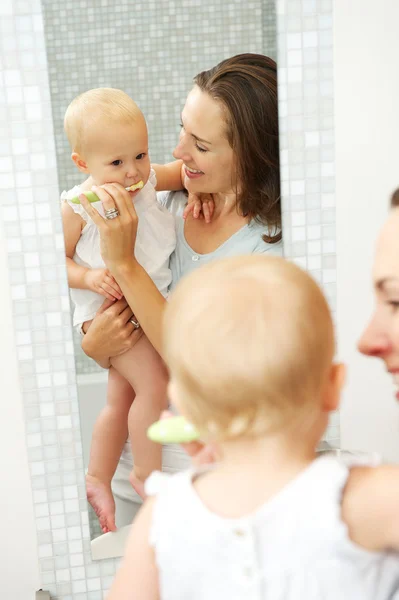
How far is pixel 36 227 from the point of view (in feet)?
3.90

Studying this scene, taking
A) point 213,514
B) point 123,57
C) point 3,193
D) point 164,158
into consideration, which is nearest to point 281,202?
point 164,158

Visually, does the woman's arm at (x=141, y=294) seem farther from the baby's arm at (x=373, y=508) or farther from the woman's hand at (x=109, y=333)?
the baby's arm at (x=373, y=508)

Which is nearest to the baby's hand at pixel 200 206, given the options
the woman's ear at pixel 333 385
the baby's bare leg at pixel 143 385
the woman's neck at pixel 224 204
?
the woman's neck at pixel 224 204

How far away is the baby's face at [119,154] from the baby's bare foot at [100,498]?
505 millimetres

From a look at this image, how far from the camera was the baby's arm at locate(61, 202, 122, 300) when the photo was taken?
1.21 m

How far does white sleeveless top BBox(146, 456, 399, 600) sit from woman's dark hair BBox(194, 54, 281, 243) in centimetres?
59

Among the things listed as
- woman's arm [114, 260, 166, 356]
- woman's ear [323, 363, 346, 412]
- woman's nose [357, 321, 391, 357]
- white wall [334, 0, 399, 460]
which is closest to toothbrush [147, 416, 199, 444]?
woman's ear [323, 363, 346, 412]

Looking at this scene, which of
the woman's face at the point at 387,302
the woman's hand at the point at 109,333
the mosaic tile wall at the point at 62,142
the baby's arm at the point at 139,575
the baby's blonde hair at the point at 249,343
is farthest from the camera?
the woman's hand at the point at 109,333

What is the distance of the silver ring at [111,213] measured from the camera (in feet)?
3.94

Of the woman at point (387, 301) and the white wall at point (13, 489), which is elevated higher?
the woman at point (387, 301)

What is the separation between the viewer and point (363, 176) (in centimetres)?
127

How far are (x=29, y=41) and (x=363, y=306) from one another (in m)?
0.69

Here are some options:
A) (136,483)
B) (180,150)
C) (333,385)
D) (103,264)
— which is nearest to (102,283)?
(103,264)

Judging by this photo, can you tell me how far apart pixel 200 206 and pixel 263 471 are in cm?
59
